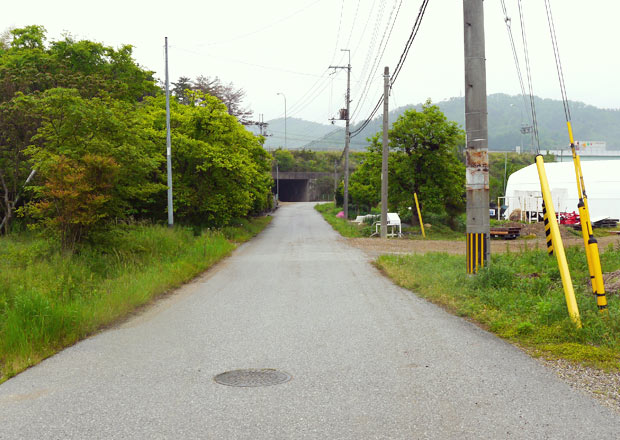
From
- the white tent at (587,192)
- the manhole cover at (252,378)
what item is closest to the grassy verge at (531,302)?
the manhole cover at (252,378)

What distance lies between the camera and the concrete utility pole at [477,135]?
1102cm

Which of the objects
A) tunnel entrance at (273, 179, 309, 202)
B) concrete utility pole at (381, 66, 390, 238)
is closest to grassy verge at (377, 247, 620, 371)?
concrete utility pole at (381, 66, 390, 238)

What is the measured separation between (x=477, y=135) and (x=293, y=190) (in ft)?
321

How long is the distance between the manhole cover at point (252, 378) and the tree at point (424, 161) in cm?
2840

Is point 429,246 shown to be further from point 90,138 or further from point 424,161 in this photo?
point 90,138

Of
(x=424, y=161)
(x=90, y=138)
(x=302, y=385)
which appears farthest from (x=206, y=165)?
(x=302, y=385)

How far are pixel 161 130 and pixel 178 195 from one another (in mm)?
3262

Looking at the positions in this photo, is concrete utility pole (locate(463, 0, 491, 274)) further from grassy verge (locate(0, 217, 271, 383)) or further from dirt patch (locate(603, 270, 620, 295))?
grassy verge (locate(0, 217, 271, 383))

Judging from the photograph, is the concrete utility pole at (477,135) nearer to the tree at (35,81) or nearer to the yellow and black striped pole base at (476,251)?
the yellow and black striped pole base at (476,251)

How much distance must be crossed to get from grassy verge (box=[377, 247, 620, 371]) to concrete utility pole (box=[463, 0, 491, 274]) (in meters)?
0.79

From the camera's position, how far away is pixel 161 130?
2605 centimetres

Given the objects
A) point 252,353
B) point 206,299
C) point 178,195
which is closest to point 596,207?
point 178,195

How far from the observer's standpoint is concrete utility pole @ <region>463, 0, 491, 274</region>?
36.2 feet

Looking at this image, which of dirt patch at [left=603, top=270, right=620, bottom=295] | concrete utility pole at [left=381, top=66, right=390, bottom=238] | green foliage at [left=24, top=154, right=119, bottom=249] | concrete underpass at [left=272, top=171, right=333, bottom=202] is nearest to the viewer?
dirt patch at [left=603, top=270, right=620, bottom=295]
